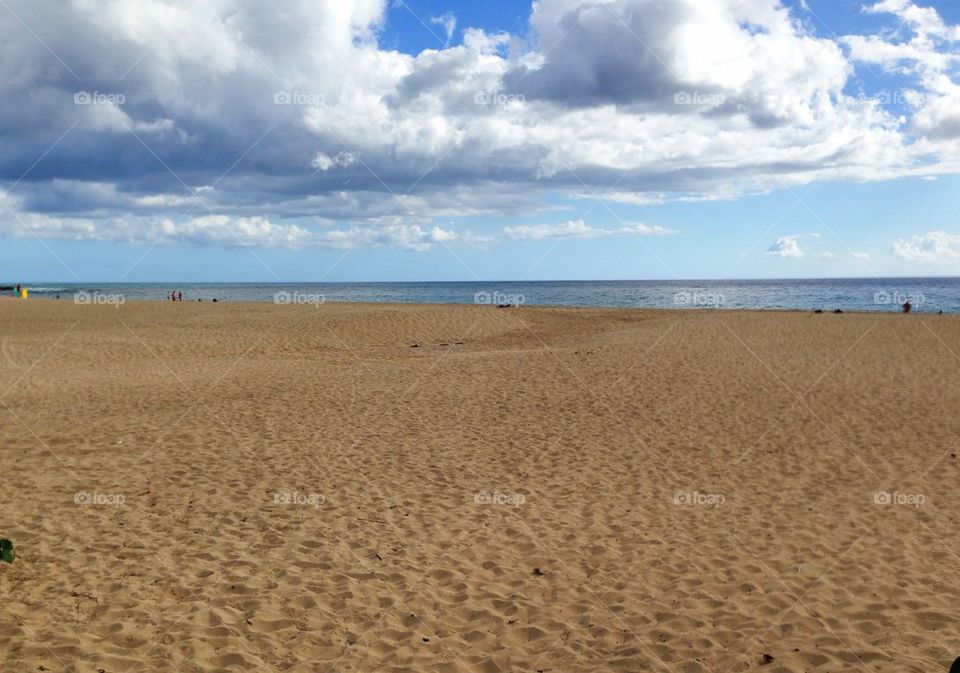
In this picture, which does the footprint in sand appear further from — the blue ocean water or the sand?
the blue ocean water

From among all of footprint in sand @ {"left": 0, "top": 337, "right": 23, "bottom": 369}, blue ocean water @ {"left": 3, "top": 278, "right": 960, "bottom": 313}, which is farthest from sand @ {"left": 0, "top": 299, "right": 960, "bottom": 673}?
blue ocean water @ {"left": 3, "top": 278, "right": 960, "bottom": 313}

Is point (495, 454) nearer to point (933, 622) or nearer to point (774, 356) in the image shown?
point (933, 622)

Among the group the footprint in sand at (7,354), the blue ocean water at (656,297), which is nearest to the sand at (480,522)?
the footprint in sand at (7,354)

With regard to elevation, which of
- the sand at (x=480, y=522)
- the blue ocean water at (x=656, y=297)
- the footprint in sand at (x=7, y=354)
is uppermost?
the blue ocean water at (x=656, y=297)

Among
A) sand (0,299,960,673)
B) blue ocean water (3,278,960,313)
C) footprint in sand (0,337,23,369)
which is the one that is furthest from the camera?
blue ocean water (3,278,960,313)

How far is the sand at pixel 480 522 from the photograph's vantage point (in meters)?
5.43

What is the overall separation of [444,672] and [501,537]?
2.69 meters

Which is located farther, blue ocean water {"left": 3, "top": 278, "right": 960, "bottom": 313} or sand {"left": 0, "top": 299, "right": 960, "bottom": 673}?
blue ocean water {"left": 3, "top": 278, "right": 960, "bottom": 313}

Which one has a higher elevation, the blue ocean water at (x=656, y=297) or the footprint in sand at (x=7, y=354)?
the blue ocean water at (x=656, y=297)

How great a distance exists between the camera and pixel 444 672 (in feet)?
16.6

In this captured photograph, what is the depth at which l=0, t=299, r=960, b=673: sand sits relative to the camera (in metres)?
5.43

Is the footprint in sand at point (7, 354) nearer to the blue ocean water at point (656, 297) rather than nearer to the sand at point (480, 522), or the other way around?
the sand at point (480, 522)

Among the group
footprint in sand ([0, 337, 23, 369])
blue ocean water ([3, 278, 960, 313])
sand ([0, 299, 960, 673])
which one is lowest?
sand ([0, 299, 960, 673])

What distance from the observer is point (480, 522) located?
8141 mm
